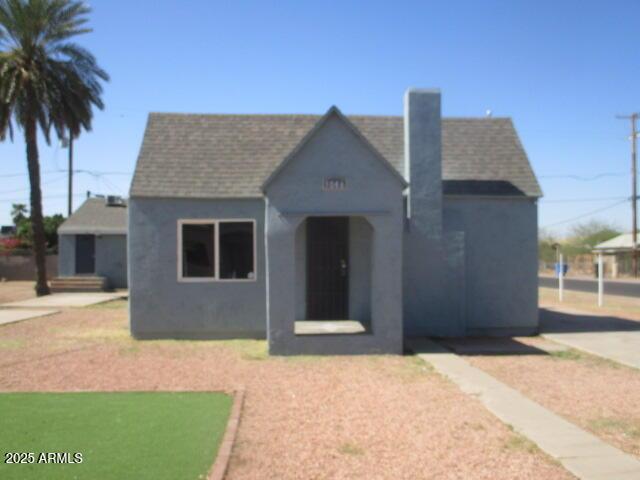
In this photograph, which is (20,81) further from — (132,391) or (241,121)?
(132,391)

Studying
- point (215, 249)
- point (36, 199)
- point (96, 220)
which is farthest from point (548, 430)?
point (96, 220)

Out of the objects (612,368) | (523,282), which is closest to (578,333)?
(523,282)

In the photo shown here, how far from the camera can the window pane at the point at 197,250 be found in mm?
13844

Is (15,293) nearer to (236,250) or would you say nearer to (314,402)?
(236,250)

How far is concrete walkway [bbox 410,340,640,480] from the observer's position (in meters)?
5.80

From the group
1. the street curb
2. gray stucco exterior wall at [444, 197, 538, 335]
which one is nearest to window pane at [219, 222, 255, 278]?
gray stucco exterior wall at [444, 197, 538, 335]

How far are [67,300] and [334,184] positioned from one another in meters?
16.7

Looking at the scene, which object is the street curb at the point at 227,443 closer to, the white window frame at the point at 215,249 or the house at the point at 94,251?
the white window frame at the point at 215,249

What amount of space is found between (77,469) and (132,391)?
3151 millimetres

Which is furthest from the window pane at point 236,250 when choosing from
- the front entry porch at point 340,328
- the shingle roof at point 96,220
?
the shingle roof at point 96,220

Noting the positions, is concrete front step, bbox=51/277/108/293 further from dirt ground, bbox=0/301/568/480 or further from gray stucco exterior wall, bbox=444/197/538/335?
gray stucco exterior wall, bbox=444/197/538/335

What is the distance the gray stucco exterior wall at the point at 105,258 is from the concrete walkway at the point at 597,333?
2014 centimetres

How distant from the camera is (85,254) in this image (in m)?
31.6

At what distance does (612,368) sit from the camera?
10719 millimetres
